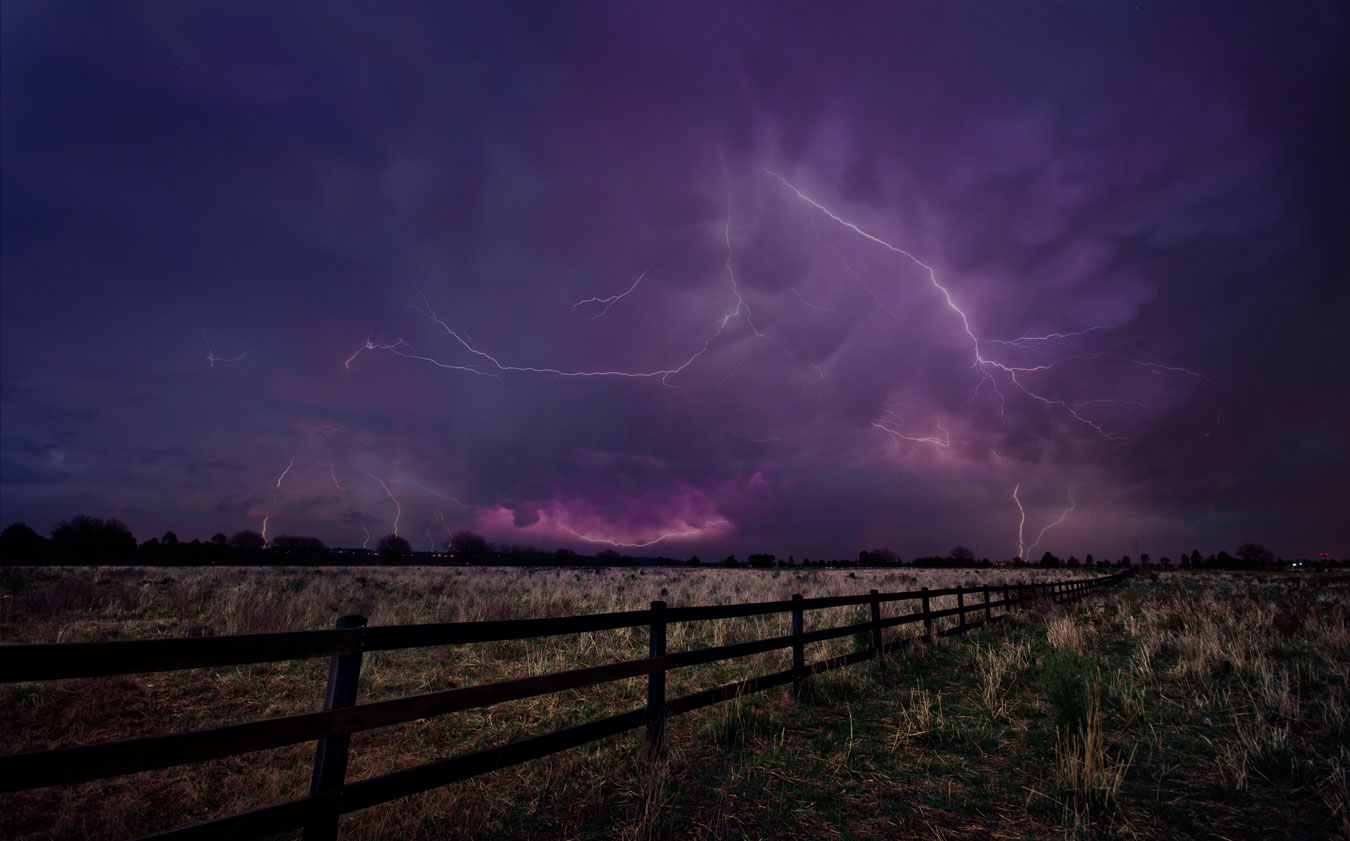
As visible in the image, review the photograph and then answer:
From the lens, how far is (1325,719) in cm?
601

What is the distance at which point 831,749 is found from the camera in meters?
5.64

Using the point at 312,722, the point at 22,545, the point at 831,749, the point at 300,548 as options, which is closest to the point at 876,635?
the point at 831,749

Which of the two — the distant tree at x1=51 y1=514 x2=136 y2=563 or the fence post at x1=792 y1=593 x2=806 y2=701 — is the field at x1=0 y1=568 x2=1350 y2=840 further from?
the distant tree at x1=51 y1=514 x2=136 y2=563

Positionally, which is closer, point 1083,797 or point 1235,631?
point 1083,797

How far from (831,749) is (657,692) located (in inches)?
74.4

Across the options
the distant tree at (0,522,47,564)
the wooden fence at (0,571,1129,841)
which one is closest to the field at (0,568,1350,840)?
the wooden fence at (0,571,1129,841)

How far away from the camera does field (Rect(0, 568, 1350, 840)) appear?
13.9ft

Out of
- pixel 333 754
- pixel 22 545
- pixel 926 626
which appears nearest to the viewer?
pixel 333 754

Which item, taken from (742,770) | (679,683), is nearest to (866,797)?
(742,770)

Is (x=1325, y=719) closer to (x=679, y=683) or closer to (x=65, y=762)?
(x=679, y=683)

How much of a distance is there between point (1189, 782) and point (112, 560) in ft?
264

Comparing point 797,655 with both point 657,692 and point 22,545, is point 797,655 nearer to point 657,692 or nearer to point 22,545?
point 657,692

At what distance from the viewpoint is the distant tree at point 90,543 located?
57.2 m

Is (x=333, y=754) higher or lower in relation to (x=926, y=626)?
higher
